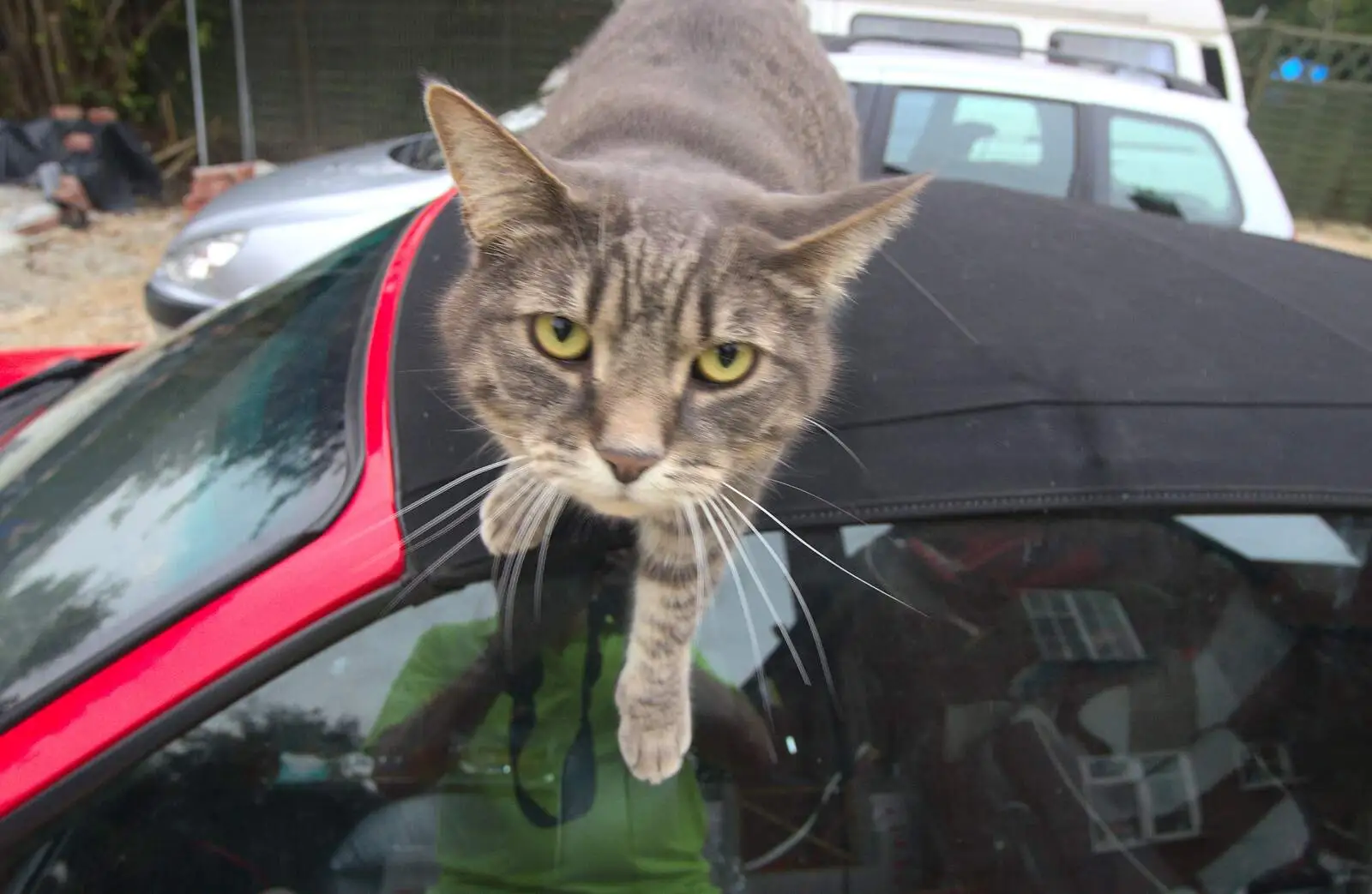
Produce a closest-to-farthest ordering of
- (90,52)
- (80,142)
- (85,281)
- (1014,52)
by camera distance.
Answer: (1014,52) < (85,281) < (80,142) < (90,52)

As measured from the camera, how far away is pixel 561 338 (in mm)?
1284

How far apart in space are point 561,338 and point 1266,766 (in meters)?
1.10

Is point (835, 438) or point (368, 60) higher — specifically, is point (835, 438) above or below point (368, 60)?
above

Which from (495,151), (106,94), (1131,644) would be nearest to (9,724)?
(495,151)

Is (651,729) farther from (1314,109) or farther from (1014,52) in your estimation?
(1314,109)

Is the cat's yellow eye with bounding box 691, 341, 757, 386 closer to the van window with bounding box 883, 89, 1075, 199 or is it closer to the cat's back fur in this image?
the cat's back fur

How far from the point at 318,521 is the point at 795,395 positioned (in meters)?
0.66

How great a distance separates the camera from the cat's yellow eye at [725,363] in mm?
1282

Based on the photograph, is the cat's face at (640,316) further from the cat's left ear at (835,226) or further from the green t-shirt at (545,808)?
the green t-shirt at (545,808)

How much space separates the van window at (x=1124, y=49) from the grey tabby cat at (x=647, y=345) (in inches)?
188

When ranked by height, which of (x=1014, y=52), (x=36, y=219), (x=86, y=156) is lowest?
(x=36, y=219)

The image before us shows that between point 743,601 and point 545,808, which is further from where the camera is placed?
point 743,601

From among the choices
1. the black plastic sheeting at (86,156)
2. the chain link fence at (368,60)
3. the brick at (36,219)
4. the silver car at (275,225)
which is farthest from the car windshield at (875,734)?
the chain link fence at (368,60)

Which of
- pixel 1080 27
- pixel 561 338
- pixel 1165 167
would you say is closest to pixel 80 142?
pixel 1080 27
